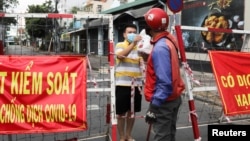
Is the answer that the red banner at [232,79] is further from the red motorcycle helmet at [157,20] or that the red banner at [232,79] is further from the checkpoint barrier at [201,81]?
the red motorcycle helmet at [157,20]

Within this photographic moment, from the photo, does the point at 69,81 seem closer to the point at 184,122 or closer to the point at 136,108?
the point at 136,108

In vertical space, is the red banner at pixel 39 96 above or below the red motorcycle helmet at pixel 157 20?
below

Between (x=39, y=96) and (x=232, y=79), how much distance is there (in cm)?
318

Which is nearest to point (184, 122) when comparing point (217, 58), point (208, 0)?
point (217, 58)

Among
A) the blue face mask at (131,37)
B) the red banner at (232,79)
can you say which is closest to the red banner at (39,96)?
the blue face mask at (131,37)

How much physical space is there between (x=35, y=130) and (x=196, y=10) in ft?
58.7

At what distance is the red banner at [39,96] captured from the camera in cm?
479

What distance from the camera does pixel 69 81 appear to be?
15.9 feet

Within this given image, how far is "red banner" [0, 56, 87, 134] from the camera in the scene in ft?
15.7

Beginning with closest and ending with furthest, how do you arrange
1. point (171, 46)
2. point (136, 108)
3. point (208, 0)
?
point (171, 46)
point (136, 108)
point (208, 0)

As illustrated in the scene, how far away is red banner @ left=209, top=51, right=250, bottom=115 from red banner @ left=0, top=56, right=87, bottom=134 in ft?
7.88

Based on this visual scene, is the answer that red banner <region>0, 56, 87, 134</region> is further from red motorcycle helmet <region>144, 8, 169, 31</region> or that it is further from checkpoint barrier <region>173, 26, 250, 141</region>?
checkpoint barrier <region>173, 26, 250, 141</region>

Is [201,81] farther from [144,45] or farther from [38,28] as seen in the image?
[38,28]

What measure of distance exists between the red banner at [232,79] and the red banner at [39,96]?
7.88ft
